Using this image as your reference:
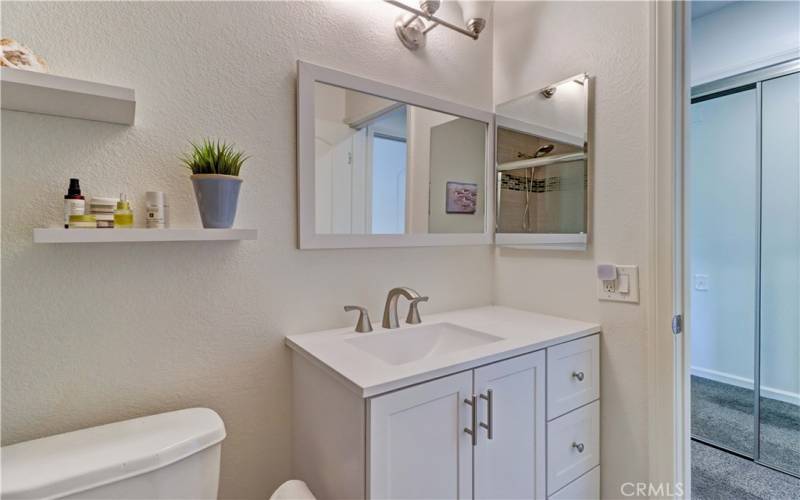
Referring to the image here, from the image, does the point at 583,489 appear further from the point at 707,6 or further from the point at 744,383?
the point at 707,6

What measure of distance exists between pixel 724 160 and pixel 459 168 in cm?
202

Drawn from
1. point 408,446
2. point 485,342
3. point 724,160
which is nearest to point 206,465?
point 408,446

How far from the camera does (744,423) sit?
207 cm

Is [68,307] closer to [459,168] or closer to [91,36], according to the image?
[91,36]

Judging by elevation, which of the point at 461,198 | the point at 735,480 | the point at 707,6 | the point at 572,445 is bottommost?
the point at 735,480

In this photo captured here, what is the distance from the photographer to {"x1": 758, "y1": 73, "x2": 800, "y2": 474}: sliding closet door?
200 centimetres

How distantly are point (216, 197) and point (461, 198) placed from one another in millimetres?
1025

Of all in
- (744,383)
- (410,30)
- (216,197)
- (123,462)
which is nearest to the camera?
(123,462)

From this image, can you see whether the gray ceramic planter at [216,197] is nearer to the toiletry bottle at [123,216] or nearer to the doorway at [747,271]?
the toiletry bottle at [123,216]

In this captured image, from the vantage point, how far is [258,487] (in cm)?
117

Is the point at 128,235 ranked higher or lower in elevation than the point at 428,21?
lower

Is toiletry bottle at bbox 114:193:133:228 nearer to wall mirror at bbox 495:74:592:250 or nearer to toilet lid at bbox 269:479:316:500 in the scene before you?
toilet lid at bbox 269:479:316:500

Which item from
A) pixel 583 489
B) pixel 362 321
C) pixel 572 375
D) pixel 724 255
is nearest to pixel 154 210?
pixel 362 321

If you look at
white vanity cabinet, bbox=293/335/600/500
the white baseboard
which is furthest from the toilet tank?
the white baseboard
